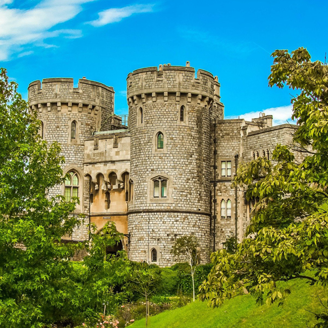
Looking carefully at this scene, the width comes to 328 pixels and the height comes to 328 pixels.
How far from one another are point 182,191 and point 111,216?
6.50 m

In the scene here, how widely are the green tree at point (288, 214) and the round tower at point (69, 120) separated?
32687 mm

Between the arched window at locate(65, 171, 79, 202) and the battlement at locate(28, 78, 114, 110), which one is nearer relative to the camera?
the arched window at locate(65, 171, 79, 202)

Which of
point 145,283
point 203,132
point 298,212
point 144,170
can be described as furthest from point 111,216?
point 298,212

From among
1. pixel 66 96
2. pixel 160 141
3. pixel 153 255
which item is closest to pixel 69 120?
pixel 66 96

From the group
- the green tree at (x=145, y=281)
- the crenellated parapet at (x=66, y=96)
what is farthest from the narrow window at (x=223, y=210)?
the crenellated parapet at (x=66, y=96)

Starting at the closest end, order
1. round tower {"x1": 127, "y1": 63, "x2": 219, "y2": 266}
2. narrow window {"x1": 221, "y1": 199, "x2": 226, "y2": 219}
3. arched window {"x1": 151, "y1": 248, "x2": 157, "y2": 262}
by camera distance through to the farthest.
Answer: arched window {"x1": 151, "y1": 248, "x2": 157, "y2": 262} < round tower {"x1": 127, "y1": 63, "x2": 219, "y2": 266} < narrow window {"x1": 221, "y1": 199, "x2": 226, "y2": 219}

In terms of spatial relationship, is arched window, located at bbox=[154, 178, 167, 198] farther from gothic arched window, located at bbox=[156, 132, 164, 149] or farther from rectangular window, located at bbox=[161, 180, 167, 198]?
gothic arched window, located at bbox=[156, 132, 164, 149]

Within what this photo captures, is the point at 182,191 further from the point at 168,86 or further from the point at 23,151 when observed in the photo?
the point at 23,151

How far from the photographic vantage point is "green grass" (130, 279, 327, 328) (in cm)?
1869

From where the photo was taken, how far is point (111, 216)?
44594mm

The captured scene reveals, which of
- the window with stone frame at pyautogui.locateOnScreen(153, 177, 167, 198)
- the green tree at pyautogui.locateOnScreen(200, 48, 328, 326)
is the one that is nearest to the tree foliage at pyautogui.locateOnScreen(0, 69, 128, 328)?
the green tree at pyautogui.locateOnScreen(200, 48, 328, 326)

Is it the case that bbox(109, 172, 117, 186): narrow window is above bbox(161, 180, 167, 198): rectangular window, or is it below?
above

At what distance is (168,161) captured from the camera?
41.0 metres

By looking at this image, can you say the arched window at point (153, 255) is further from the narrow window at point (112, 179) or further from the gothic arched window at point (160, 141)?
the narrow window at point (112, 179)
